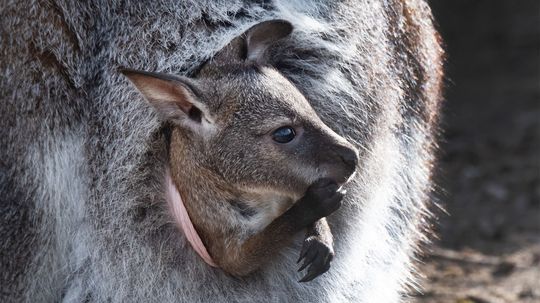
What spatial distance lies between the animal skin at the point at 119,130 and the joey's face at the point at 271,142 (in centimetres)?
21

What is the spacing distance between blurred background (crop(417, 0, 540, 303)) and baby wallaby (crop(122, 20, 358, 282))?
2.25 metres

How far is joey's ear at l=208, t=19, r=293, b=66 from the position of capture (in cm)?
361

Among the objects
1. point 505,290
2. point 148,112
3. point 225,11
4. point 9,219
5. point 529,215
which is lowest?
point 529,215

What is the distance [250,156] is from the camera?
347 centimetres

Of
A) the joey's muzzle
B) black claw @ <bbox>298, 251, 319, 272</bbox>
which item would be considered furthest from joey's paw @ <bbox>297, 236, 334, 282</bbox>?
the joey's muzzle

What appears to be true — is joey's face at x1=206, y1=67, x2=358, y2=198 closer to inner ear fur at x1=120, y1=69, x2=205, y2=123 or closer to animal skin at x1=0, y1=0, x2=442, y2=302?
inner ear fur at x1=120, y1=69, x2=205, y2=123

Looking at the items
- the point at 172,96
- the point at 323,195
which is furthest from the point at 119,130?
the point at 323,195

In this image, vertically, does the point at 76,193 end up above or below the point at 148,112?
below

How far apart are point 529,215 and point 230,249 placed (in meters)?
3.74

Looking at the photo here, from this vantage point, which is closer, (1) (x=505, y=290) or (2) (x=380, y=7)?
(2) (x=380, y=7)

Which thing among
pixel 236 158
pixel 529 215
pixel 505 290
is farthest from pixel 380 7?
pixel 529 215

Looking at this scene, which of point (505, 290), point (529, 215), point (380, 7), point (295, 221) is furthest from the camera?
point (529, 215)

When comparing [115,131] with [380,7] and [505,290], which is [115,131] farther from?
[505,290]

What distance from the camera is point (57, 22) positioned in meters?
3.64
